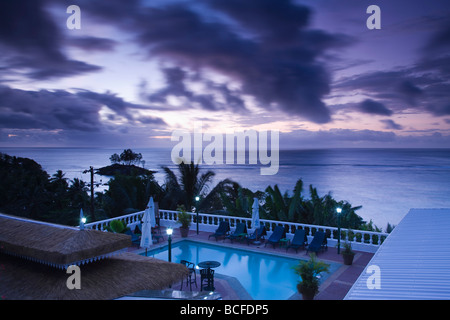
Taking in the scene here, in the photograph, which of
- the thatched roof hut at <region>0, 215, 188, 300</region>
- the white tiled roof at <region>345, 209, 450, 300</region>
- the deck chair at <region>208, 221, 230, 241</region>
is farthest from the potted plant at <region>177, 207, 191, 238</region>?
the white tiled roof at <region>345, 209, 450, 300</region>

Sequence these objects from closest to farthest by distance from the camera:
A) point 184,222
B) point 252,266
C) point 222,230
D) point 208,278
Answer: point 208,278 → point 252,266 → point 222,230 → point 184,222

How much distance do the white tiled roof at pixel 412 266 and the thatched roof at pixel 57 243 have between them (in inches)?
182

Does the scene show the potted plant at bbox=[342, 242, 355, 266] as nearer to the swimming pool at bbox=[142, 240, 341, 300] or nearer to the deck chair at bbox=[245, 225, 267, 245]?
the swimming pool at bbox=[142, 240, 341, 300]

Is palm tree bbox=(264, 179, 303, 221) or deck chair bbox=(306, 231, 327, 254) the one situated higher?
palm tree bbox=(264, 179, 303, 221)

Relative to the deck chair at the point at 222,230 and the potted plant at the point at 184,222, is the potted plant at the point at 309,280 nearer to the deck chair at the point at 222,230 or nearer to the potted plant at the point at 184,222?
the deck chair at the point at 222,230

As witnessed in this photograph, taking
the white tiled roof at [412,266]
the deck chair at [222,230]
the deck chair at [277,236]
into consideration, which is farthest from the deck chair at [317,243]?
the deck chair at [222,230]

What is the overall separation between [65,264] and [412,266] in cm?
664

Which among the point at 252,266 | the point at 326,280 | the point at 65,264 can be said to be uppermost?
the point at 65,264

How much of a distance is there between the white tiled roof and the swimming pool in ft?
10.1

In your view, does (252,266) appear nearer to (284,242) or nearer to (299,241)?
(284,242)

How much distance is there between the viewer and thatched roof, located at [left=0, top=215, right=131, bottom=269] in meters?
5.38

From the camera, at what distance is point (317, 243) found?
11.7 meters

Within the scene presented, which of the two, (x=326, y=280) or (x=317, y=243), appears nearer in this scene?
(x=326, y=280)

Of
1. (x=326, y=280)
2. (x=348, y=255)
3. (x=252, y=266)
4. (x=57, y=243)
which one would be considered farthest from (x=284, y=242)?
(x=57, y=243)
